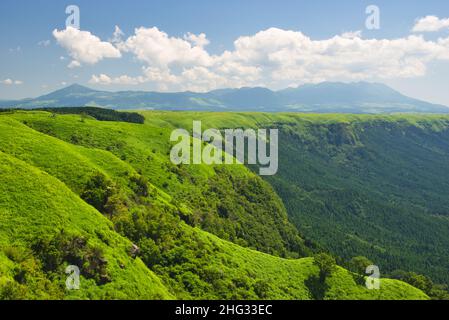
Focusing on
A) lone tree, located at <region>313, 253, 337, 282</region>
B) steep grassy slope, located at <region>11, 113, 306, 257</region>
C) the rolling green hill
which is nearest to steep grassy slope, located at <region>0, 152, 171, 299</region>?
the rolling green hill

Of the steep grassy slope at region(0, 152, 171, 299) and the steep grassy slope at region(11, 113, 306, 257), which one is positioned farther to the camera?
the steep grassy slope at region(11, 113, 306, 257)

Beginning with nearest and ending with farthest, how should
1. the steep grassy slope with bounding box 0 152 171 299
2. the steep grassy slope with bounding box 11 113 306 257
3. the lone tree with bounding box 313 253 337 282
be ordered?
the steep grassy slope with bounding box 0 152 171 299, the lone tree with bounding box 313 253 337 282, the steep grassy slope with bounding box 11 113 306 257

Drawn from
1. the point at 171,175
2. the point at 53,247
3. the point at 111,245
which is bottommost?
the point at 111,245

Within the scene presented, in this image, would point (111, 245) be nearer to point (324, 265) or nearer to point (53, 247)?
point (53, 247)

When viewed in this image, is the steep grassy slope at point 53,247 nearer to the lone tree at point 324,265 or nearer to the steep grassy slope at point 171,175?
the lone tree at point 324,265

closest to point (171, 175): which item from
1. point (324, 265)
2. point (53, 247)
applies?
point (324, 265)

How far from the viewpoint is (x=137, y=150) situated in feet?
573

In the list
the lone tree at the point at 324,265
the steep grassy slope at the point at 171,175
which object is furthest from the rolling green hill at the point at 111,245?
the steep grassy slope at the point at 171,175

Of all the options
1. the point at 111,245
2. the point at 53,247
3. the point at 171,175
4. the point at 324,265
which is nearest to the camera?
the point at 53,247

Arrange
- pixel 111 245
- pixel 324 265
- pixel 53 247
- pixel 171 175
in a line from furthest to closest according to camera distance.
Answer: pixel 171 175 → pixel 324 265 → pixel 111 245 → pixel 53 247

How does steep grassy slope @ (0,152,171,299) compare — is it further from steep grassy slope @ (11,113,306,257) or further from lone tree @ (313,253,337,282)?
steep grassy slope @ (11,113,306,257)
